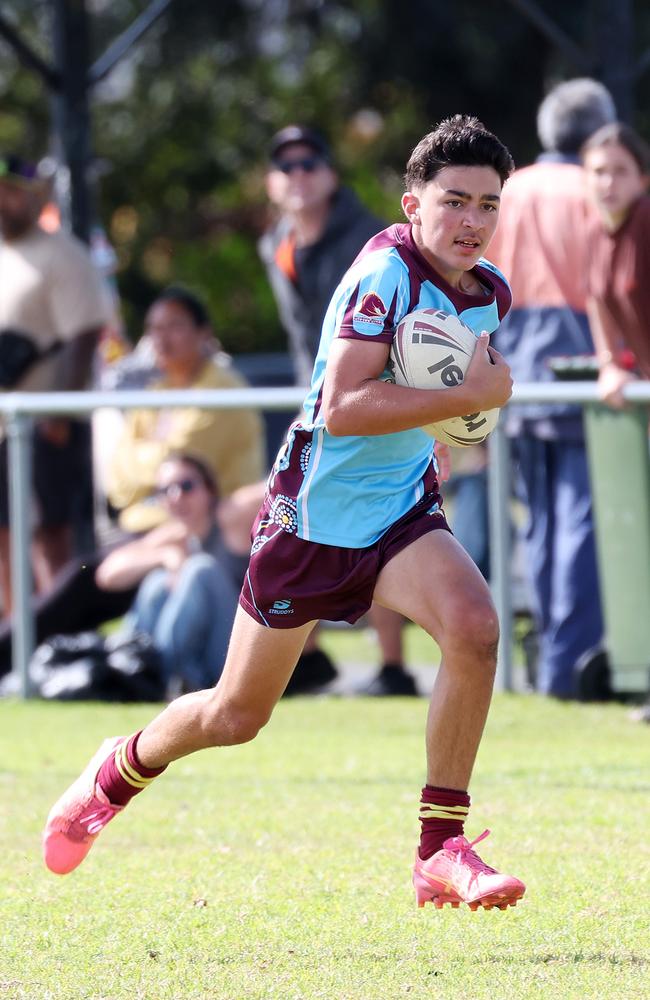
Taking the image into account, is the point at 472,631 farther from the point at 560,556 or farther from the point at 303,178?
the point at 303,178

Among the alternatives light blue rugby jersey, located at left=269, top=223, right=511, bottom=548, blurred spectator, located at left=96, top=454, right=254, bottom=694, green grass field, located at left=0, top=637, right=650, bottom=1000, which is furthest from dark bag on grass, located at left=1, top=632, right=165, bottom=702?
light blue rugby jersey, located at left=269, top=223, right=511, bottom=548

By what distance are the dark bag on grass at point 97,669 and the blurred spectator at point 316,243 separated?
3.69 ft

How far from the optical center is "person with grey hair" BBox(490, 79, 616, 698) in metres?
9.05

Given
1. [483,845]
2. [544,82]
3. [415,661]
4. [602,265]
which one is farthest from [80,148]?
[544,82]

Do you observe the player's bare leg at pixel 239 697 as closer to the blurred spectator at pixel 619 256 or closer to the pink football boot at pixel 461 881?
the pink football boot at pixel 461 881

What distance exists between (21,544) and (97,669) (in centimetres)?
75

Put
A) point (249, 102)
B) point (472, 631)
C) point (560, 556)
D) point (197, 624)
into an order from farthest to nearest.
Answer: point (249, 102) → point (197, 624) → point (560, 556) → point (472, 631)

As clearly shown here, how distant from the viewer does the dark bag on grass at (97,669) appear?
9.58 metres

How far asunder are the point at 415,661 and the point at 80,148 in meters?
3.92

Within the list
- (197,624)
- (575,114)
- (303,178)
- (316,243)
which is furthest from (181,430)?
(575,114)

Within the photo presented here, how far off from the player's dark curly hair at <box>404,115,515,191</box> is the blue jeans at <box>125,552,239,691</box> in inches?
183

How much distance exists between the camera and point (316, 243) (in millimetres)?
9461

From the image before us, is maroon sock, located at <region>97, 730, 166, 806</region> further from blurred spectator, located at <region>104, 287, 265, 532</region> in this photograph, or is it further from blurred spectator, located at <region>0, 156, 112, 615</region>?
blurred spectator, located at <region>0, 156, 112, 615</region>

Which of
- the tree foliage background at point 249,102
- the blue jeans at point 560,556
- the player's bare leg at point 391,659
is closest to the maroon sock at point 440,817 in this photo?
the blue jeans at point 560,556
